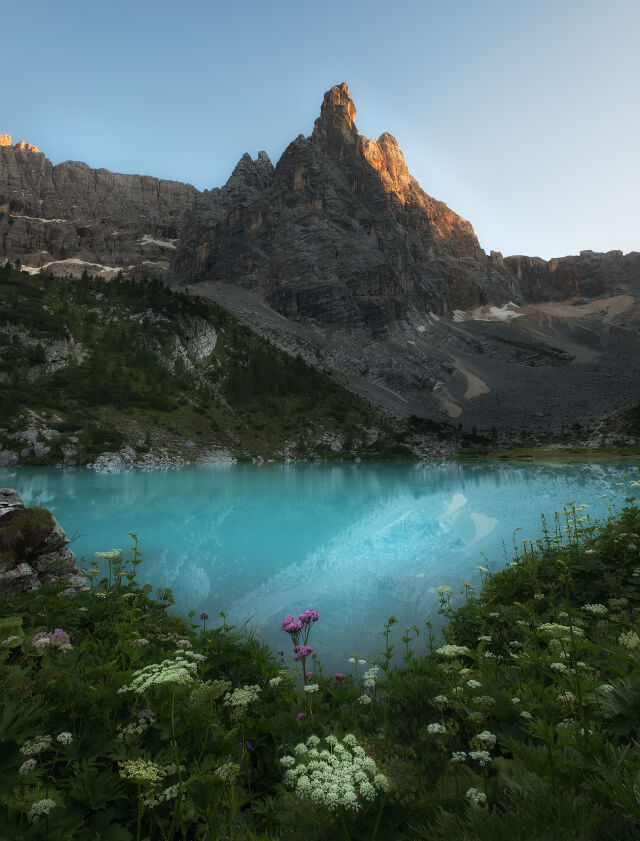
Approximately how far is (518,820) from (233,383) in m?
97.6

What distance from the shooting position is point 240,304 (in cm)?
14212

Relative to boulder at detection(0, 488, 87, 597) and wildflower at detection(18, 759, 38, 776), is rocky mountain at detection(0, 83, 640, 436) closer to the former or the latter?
boulder at detection(0, 488, 87, 597)

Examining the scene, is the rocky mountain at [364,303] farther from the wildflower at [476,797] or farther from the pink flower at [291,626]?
the wildflower at [476,797]

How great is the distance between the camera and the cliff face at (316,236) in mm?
149375

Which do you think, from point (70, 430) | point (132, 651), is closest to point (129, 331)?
point (70, 430)

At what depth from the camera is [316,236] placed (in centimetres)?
15675

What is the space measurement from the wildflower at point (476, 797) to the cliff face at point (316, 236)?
147857mm

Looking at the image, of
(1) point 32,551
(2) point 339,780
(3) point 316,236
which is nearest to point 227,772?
(2) point 339,780

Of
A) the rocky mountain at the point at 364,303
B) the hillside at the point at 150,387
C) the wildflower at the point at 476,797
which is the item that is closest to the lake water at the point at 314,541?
the wildflower at the point at 476,797

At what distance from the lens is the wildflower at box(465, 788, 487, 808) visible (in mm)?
2228

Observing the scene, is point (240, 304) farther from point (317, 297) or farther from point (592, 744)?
point (592, 744)

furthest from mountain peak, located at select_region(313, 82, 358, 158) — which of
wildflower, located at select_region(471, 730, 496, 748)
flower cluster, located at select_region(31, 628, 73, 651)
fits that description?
wildflower, located at select_region(471, 730, 496, 748)

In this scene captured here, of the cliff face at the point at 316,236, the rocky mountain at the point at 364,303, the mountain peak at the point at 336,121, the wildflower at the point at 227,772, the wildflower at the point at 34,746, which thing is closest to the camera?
the wildflower at the point at 34,746

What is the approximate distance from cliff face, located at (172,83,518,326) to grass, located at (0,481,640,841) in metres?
146
